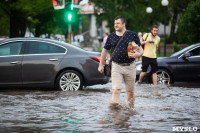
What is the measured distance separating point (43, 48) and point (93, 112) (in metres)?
4.50

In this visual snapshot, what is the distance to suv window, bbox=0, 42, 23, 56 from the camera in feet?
42.6

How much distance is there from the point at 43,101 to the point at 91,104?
3.85 ft

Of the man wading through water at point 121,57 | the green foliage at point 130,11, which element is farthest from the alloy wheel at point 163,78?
the green foliage at point 130,11

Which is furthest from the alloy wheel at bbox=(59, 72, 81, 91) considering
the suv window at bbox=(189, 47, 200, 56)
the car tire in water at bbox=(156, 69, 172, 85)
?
the suv window at bbox=(189, 47, 200, 56)

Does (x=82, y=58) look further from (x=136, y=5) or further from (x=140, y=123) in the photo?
(x=136, y=5)

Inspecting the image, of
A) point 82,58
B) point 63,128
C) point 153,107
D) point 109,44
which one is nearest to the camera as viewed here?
point 63,128

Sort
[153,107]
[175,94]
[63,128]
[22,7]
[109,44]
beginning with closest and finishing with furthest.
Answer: [63,128] → [109,44] → [153,107] → [175,94] → [22,7]

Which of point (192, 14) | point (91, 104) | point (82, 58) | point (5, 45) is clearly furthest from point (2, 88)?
point (192, 14)

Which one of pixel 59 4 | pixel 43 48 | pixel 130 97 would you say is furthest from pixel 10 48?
pixel 59 4

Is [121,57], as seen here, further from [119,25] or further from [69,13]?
[69,13]

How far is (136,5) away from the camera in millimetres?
48531

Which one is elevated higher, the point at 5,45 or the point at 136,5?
the point at 136,5

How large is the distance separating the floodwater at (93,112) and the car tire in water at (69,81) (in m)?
0.38

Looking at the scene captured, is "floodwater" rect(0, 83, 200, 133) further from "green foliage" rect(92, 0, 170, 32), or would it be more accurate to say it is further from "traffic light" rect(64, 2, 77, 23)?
"green foliage" rect(92, 0, 170, 32)
